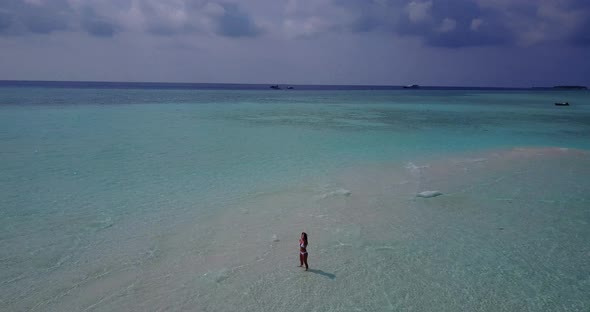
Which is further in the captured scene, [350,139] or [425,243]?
[350,139]

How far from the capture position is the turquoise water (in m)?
9.92

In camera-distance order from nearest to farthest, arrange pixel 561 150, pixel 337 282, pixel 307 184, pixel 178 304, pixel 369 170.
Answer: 1. pixel 178 304
2. pixel 337 282
3. pixel 307 184
4. pixel 369 170
5. pixel 561 150

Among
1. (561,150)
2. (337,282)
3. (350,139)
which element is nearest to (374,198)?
(337,282)

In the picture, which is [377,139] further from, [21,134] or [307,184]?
[21,134]

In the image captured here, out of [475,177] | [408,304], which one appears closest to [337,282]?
[408,304]

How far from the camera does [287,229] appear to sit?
45.6 ft

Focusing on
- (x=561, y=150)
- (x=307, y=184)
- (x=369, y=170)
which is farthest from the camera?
(x=561, y=150)

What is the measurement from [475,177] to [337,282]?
13.9 metres

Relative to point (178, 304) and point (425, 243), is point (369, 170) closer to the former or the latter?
point (425, 243)

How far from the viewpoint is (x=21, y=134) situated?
31.7 metres

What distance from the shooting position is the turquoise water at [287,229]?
992 centimetres

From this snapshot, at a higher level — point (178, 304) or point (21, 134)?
point (21, 134)

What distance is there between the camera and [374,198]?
17.3 m

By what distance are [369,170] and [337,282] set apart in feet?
41.2
